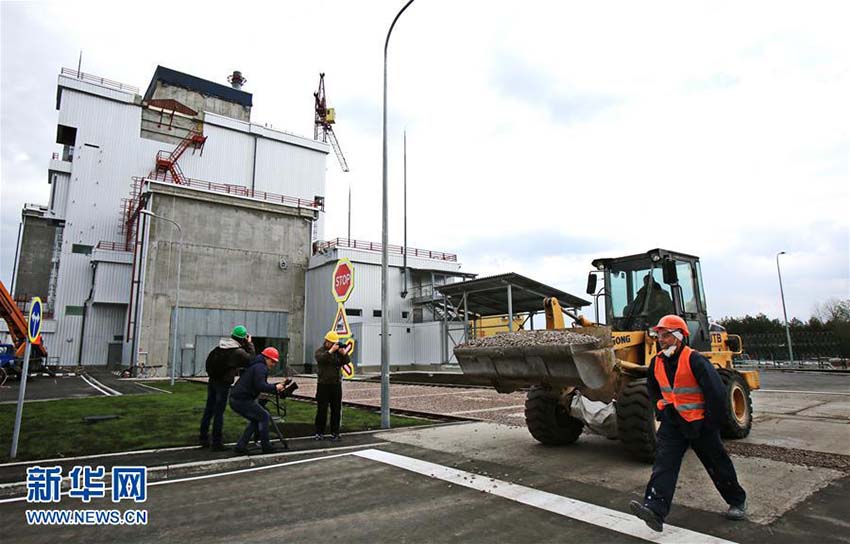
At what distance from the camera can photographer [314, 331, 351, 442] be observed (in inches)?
336

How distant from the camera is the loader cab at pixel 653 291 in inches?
316

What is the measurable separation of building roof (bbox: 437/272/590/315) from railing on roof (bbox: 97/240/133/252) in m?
25.6

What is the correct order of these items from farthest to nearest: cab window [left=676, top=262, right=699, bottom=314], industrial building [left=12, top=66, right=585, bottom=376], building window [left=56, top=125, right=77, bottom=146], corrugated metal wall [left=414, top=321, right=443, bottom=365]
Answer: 1. building window [left=56, top=125, right=77, bottom=146]
2. corrugated metal wall [left=414, top=321, right=443, bottom=365]
3. industrial building [left=12, top=66, right=585, bottom=376]
4. cab window [left=676, top=262, right=699, bottom=314]

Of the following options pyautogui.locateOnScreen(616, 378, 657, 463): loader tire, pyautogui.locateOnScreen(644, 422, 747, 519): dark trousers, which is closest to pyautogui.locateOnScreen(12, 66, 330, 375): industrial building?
pyautogui.locateOnScreen(616, 378, 657, 463): loader tire

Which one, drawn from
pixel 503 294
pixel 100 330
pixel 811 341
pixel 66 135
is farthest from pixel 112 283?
pixel 811 341

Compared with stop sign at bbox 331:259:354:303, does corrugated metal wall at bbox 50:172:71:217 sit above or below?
above

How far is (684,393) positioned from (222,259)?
117 ft

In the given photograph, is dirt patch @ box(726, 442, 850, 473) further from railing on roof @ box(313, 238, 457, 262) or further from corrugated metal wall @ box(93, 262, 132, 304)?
corrugated metal wall @ box(93, 262, 132, 304)

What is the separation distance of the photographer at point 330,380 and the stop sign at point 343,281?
179 cm

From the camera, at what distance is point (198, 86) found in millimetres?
49188

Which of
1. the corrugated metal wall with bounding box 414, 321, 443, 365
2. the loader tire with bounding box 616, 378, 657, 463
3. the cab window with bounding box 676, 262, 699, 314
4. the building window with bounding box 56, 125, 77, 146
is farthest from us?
the building window with bounding box 56, 125, 77, 146

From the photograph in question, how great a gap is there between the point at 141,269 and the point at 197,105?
2366 cm

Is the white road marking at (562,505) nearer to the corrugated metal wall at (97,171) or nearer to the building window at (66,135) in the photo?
the corrugated metal wall at (97,171)

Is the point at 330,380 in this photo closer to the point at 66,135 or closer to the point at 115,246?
the point at 115,246
